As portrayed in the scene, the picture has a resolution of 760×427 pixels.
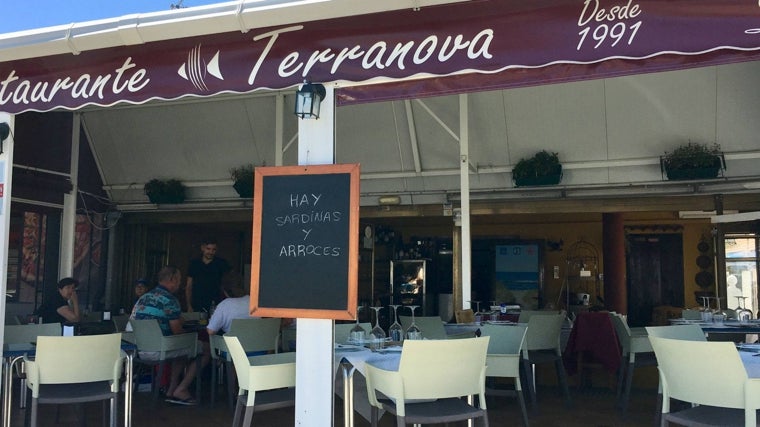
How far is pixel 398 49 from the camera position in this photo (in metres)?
3.71

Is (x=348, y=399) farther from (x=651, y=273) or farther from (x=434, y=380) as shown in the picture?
(x=651, y=273)

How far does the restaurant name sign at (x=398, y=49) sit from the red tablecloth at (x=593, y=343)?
364 cm

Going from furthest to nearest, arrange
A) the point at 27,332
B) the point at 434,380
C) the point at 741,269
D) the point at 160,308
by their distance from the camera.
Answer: the point at 741,269 → the point at 160,308 → the point at 27,332 → the point at 434,380

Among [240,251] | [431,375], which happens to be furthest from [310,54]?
[240,251]

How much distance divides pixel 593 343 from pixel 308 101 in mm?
4543

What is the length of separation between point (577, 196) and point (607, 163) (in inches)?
23.3

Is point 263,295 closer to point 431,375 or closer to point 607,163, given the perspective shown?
point 431,375

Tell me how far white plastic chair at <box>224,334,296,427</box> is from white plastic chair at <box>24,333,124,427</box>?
0.93 metres

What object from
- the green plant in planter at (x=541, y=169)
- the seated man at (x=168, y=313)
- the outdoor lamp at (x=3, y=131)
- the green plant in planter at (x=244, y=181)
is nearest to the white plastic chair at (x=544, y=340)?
the green plant in planter at (x=541, y=169)

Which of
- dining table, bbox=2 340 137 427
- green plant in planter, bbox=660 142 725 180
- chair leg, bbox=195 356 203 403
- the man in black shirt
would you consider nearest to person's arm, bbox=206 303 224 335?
chair leg, bbox=195 356 203 403

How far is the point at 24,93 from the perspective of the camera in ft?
14.9

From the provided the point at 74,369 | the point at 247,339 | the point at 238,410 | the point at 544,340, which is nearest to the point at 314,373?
the point at 238,410

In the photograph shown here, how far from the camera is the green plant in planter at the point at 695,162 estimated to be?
25.1ft

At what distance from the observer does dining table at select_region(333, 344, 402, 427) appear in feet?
A: 12.5
